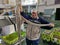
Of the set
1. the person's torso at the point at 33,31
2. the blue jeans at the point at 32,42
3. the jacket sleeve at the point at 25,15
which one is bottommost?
the blue jeans at the point at 32,42

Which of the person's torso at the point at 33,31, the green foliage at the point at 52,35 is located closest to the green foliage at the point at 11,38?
the person's torso at the point at 33,31

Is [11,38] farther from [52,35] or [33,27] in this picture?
[52,35]

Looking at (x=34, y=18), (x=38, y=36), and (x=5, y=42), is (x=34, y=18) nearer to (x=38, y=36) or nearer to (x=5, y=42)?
(x=38, y=36)

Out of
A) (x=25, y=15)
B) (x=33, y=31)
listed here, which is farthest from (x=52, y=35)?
(x=25, y=15)

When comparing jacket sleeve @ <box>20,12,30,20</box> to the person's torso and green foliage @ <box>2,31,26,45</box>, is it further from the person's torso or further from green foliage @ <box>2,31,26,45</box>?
green foliage @ <box>2,31,26,45</box>

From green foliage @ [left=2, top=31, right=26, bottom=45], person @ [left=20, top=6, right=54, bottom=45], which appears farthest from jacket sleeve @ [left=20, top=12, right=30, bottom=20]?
green foliage @ [left=2, top=31, right=26, bottom=45]

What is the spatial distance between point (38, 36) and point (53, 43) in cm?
13

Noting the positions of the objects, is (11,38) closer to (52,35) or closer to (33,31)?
(33,31)

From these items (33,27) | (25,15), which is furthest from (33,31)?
(25,15)

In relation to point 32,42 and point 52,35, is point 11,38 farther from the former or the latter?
point 52,35

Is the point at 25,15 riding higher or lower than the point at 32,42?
higher

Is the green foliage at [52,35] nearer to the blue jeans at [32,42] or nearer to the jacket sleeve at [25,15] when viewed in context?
the blue jeans at [32,42]

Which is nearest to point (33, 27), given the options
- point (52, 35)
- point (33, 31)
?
point (33, 31)

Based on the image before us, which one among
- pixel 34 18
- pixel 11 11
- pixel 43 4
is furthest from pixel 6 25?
pixel 43 4
